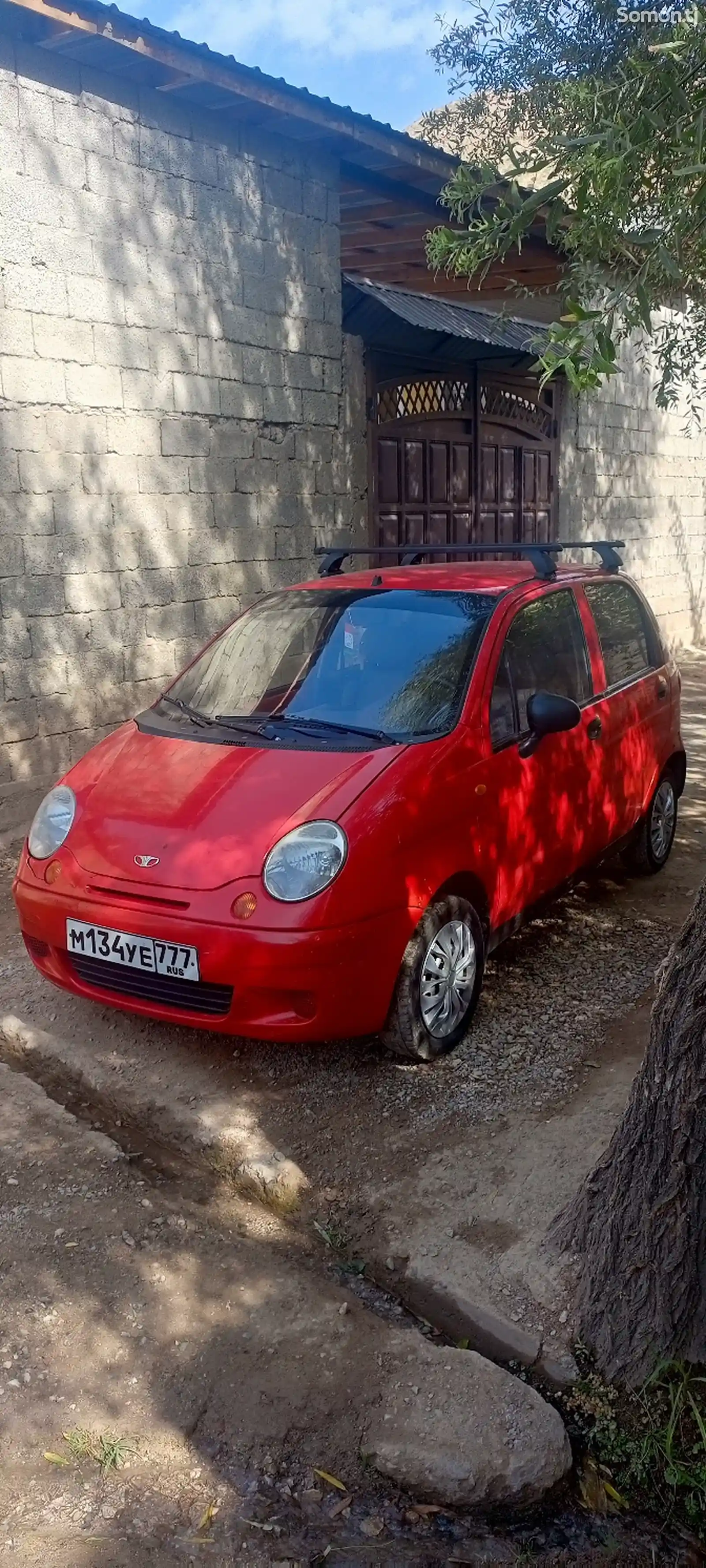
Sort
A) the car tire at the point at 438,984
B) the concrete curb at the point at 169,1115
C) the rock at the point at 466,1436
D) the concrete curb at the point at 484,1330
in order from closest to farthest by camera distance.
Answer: the rock at the point at 466,1436 < the concrete curb at the point at 484,1330 < the concrete curb at the point at 169,1115 < the car tire at the point at 438,984

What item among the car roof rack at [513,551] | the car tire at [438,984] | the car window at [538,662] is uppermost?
the car roof rack at [513,551]

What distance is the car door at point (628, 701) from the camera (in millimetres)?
5316

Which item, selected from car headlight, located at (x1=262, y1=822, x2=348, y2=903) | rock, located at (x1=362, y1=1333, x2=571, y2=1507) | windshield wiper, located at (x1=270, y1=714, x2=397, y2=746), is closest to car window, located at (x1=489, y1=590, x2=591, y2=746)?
windshield wiper, located at (x1=270, y1=714, x2=397, y2=746)

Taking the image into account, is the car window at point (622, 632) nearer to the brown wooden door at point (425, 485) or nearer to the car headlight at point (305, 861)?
the car headlight at point (305, 861)

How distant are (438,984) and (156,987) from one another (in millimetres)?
976

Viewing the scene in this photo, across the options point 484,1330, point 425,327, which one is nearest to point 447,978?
point 484,1330

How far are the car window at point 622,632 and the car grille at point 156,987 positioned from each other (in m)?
2.56

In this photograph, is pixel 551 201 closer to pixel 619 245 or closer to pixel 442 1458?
pixel 619 245

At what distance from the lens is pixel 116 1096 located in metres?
3.93

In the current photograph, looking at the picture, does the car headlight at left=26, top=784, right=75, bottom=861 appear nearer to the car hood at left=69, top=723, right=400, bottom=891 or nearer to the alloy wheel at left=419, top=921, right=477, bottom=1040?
the car hood at left=69, top=723, right=400, bottom=891

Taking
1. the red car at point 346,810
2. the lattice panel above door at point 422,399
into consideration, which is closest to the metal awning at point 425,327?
the lattice panel above door at point 422,399

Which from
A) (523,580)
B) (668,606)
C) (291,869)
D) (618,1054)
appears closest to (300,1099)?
(291,869)

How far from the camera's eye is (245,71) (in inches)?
260

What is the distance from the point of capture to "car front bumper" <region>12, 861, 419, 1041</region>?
3.57 meters
